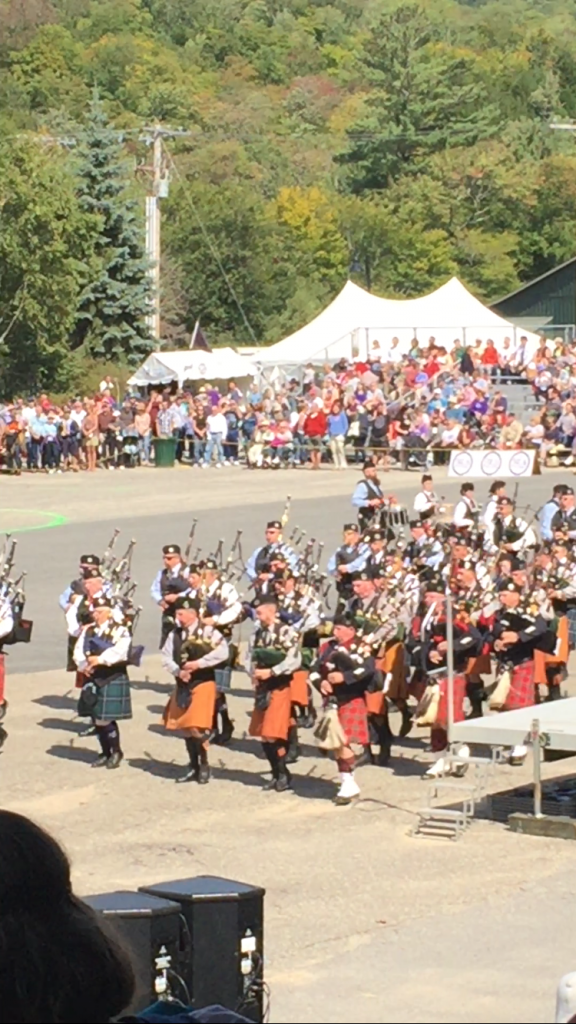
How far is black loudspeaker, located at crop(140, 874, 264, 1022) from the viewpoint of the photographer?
664 cm

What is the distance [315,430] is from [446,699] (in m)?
22.8

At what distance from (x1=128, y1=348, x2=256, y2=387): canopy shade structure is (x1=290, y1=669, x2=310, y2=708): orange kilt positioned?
27.2 metres

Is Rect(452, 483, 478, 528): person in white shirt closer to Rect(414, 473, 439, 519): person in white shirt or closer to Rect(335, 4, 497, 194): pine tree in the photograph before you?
Rect(414, 473, 439, 519): person in white shirt

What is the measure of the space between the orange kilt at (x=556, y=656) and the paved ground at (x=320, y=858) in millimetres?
849

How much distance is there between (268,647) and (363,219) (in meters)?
58.9

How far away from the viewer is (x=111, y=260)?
162ft

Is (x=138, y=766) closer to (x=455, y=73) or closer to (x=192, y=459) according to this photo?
(x=192, y=459)

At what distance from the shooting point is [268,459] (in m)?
36.5

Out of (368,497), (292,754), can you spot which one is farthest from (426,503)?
(292,754)

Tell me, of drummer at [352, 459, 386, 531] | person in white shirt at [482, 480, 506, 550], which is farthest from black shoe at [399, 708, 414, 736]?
drummer at [352, 459, 386, 531]

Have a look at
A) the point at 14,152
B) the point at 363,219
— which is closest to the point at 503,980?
the point at 14,152

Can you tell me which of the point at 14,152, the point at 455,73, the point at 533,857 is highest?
the point at 455,73

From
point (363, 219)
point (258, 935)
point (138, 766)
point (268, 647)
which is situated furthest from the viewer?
point (363, 219)

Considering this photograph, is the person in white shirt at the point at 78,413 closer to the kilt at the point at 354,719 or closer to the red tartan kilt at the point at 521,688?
the red tartan kilt at the point at 521,688
